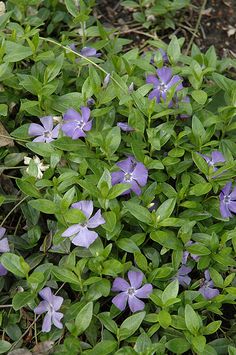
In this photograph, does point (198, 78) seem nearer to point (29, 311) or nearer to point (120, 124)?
point (120, 124)

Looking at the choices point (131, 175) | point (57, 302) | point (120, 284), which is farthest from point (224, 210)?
point (57, 302)

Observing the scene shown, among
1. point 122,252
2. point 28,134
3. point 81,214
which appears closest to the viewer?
point 81,214

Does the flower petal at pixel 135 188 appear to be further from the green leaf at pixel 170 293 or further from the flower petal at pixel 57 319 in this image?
the flower petal at pixel 57 319

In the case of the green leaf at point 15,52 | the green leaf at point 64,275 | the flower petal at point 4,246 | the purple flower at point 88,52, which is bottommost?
the green leaf at point 64,275

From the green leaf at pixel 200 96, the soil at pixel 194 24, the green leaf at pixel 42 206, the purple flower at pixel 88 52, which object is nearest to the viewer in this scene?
the green leaf at pixel 42 206

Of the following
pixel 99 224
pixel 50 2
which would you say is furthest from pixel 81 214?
pixel 50 2

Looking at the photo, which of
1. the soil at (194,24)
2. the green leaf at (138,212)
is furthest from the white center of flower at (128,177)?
the soil at (194,24)

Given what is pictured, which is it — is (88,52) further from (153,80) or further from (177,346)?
(177,346)
